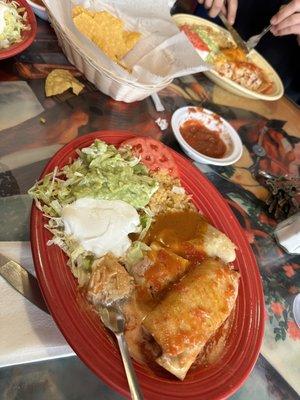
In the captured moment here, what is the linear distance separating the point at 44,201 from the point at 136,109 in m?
0.93

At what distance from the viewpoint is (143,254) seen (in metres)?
1.44

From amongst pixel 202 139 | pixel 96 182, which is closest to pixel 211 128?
pixel 202 139

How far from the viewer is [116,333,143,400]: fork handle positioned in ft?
3.54

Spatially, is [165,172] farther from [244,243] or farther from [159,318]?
[159,318]

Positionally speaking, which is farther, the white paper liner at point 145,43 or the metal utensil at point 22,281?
the white paper liner at point 145,43

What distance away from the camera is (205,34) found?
274cm

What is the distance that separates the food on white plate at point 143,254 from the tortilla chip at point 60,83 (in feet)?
1.65

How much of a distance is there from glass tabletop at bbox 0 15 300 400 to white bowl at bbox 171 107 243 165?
76mm

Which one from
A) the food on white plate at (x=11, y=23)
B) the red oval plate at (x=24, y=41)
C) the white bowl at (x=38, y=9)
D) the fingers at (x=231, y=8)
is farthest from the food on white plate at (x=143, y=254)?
the fingers at (x=231, y=8)

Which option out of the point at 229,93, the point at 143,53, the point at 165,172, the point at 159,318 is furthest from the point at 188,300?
the point at 229,93

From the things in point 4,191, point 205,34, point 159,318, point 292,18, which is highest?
point 292,18

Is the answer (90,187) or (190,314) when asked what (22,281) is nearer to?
(90,187)

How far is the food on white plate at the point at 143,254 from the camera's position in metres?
1.26

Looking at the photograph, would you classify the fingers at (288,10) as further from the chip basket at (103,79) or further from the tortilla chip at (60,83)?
the tortilla chip at (60,83)
